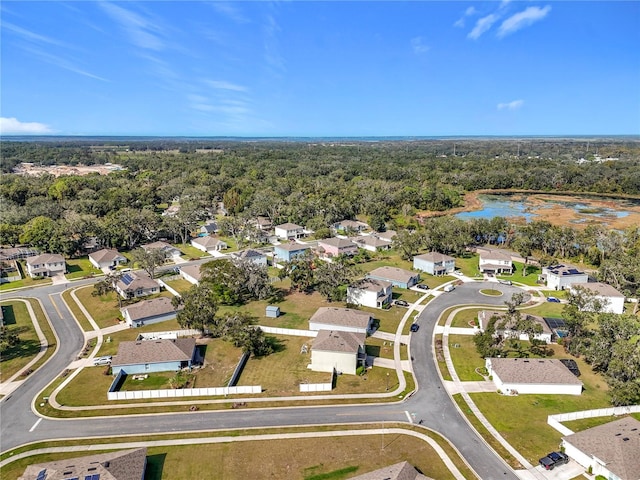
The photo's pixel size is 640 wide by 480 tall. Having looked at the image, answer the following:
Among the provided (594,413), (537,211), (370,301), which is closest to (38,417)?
(370,301)

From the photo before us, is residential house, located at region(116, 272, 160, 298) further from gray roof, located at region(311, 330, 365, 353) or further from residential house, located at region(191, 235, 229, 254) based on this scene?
gray roof, located at region(311, 330, 365, 353)

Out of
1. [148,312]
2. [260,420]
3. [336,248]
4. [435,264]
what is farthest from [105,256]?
[435,264]

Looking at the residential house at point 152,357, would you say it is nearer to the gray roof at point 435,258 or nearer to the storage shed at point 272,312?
the storage shed at point 272,312

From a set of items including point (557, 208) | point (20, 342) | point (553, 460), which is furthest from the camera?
point (557, 208)

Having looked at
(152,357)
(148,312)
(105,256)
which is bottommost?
(105,256)

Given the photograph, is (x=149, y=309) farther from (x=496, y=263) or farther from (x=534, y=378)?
(x=496, y=263)

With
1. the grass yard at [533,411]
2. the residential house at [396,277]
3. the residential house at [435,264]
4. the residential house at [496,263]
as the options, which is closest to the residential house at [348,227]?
the residential house at [435,264]

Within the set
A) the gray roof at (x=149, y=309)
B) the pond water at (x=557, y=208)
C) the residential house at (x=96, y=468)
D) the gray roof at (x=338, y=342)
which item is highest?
the residential house at (x=96, y=468)
